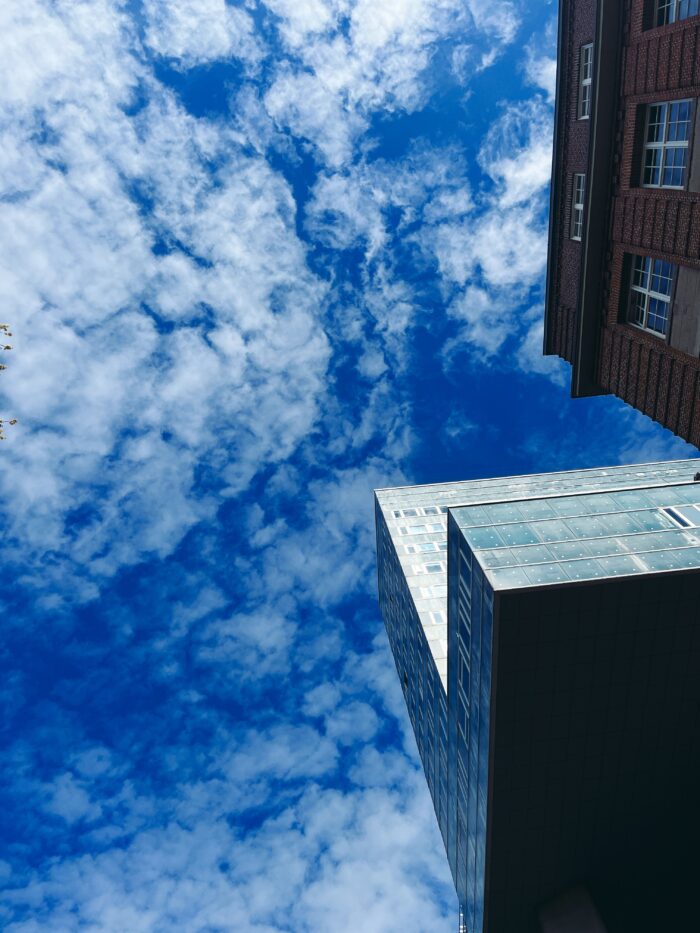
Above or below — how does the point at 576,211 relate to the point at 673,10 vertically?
below

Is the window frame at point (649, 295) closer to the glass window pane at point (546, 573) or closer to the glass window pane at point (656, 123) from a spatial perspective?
the glass window pane at point (656, 123)

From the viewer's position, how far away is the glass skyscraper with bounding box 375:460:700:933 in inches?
1272

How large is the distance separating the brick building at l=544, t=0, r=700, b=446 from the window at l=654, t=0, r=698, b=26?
31 millimetres

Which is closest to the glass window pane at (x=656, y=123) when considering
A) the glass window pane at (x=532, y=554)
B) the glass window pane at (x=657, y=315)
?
the glass window pane at (x=657, y=315)

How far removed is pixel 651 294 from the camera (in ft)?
63.8

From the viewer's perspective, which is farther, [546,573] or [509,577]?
[546,573]

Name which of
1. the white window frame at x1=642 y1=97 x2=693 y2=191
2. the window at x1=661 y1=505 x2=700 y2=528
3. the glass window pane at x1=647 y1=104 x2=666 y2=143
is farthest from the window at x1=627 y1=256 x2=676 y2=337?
the window at x1=661 y1=505 x2=700 y2=528

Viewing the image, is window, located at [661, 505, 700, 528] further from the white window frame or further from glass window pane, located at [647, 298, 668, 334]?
the white window frame

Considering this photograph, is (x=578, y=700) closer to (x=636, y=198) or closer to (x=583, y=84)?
(x=636, y=198)

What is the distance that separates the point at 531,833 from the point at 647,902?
39.8 ft

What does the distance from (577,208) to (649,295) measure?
7.38m

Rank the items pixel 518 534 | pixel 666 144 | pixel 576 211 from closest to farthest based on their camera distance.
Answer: pixel 666 144
pixel 576 211
pixel 518 534

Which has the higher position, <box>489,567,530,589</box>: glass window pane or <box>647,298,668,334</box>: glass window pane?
Answer: <box>647,298,668,334</box>: glass window pane

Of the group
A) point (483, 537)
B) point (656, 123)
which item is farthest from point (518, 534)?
point (656, 123)
